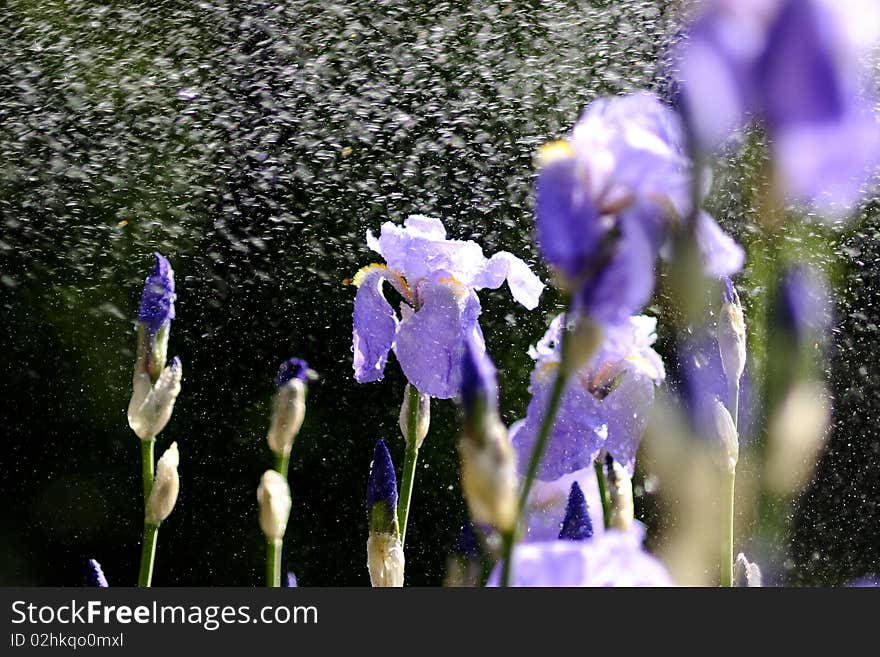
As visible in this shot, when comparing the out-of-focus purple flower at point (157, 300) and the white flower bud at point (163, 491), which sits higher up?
the out-of-focus purple flower at point (157, 300)

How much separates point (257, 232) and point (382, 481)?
0.64m

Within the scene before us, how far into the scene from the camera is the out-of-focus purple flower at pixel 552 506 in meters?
0.39

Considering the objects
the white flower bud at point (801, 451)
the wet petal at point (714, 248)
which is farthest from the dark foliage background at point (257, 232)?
the wet petal at point (714, 248)

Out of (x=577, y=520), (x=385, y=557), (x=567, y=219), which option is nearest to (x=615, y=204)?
(x=567, y=219)

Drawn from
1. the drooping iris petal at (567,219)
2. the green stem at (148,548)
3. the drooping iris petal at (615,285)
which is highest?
the drooping iris petal at (567,219)

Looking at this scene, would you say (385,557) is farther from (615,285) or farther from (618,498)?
(615,285)

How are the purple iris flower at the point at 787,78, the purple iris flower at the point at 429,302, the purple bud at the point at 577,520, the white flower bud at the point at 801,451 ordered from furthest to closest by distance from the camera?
1. the white flower bud at the point at 801,451
2. the purple iris flower at the point at 429,302
3. the purple bud at the point at 577,520
4. the purple iris flower at the point at 787,78

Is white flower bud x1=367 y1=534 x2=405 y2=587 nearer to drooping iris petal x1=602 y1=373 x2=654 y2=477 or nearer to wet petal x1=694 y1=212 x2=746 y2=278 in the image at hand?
drooping iris petal x1=602 y1=373 x2=654 y2=477

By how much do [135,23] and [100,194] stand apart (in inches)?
7.5

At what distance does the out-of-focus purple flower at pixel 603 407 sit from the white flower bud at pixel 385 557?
0.09 metres

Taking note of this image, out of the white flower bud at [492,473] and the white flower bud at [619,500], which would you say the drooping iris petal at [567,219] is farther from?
the white flower bud at [619,500]

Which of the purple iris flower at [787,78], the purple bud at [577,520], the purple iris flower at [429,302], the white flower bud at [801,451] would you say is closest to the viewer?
the purple iris flower at [787,78]

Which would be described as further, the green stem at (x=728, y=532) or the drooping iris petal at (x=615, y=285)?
the green stem at (x=728, y=532)

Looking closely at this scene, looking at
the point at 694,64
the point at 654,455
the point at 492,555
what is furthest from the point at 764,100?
the point at 654,455
